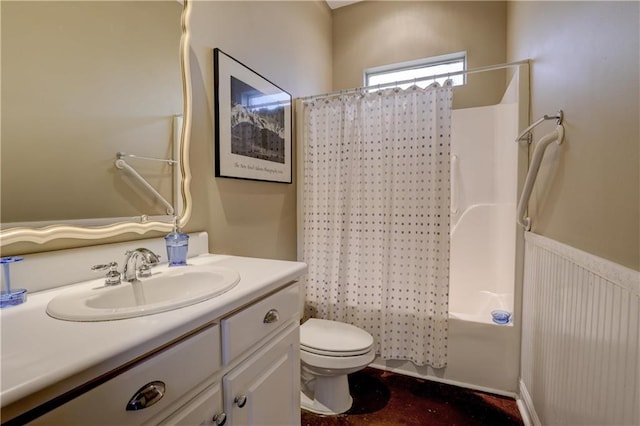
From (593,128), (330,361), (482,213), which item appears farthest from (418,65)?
(330,361)

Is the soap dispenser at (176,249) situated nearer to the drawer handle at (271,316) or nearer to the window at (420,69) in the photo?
the drawer handle at (271,316)

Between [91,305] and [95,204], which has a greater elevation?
[95,204]

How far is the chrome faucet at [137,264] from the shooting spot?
912 mm

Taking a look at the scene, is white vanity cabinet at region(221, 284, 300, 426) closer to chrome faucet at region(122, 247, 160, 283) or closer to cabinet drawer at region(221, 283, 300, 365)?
cabinet drawer at region(221, 283, 300, 365)

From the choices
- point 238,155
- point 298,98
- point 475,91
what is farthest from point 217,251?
point 475,91

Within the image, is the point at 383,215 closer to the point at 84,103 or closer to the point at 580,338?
the point at 580,338

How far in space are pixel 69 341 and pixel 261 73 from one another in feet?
5.33

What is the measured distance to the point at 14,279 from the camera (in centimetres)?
78

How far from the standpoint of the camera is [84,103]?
925mm

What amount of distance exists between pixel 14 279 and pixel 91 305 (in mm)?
229

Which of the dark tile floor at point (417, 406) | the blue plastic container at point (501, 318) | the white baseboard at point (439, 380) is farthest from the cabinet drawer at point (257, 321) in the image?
the blue plastic container at point (501, 318)

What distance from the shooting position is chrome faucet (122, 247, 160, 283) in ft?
2.99

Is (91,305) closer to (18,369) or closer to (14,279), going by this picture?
(14,279)

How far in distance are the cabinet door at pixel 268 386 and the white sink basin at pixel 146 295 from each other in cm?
24
